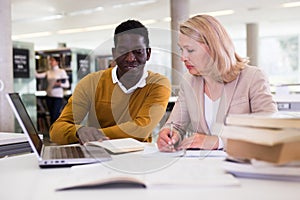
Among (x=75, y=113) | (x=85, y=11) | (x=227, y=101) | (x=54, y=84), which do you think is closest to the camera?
(x=227, y=101)

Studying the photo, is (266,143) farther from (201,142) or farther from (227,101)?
(227,101)

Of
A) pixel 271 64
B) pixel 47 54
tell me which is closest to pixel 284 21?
pixel 271 64

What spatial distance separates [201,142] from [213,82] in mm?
342

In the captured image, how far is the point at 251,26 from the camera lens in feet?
33.9

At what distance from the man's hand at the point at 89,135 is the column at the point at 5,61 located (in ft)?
10.9

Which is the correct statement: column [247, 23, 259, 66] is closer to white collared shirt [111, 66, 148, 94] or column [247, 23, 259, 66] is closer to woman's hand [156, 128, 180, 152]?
white collared shirt [111, 66, 148, 94]

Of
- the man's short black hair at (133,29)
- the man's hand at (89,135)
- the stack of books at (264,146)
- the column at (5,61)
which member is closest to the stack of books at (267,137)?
the stack of books at (264,146)

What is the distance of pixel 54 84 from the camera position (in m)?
7.66

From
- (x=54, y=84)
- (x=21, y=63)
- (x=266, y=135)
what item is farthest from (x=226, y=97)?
(x=54, y=84)

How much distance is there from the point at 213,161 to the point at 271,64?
42.2ft

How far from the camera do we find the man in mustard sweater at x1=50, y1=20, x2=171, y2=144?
1.64 metres

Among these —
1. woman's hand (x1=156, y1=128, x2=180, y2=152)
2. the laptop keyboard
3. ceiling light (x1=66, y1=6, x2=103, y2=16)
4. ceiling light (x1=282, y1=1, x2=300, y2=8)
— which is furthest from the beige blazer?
ceiling light (x1=282, y1=1, x2=300, y2=8)

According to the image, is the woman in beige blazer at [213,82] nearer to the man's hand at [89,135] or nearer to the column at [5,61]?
the man's hand at [89,135]

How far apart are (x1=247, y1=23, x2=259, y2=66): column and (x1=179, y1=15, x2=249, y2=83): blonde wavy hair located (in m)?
9.17
